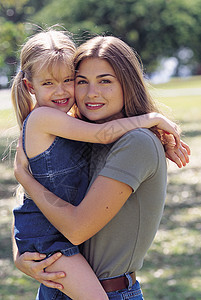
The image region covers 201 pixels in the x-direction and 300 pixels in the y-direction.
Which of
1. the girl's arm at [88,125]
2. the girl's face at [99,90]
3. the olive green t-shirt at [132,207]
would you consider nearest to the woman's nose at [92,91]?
the girl's face at [99,90]

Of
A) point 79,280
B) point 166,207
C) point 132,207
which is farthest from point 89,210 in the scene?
point 166,207

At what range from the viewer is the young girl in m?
2.19

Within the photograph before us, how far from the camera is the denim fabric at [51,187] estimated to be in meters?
2.26

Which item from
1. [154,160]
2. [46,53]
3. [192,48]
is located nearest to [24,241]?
[154,160]

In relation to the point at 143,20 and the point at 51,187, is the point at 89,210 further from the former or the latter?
the point at 143,20

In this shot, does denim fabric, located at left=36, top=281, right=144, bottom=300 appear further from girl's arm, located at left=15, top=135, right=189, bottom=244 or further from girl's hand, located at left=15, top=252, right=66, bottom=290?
girl's arm, located at left=15, top=135, right=189, bottom=244

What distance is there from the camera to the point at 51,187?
2.28m

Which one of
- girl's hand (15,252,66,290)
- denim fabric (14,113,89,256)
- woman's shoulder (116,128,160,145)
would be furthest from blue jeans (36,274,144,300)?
woman's shoulder (116,128,160,145)

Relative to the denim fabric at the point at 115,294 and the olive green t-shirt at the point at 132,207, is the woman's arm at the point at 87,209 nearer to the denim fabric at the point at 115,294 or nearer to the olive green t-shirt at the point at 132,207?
the olive green t-shirt at the point at 132,207

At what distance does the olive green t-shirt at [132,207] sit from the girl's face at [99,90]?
0.61 ft

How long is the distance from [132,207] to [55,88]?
673mm

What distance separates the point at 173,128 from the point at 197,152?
32.6 ft

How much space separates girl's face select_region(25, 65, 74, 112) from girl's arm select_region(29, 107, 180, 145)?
111 millimetres

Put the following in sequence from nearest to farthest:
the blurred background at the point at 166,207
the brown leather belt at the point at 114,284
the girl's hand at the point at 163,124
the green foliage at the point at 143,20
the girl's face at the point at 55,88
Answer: the brown leather belt at the point at 114,284 → the girl's hand at the point at 163,124 → the girl's face at the point at 55,88 → the blurred background at the point at 166,207 → the green foliage at the point at 143,20
